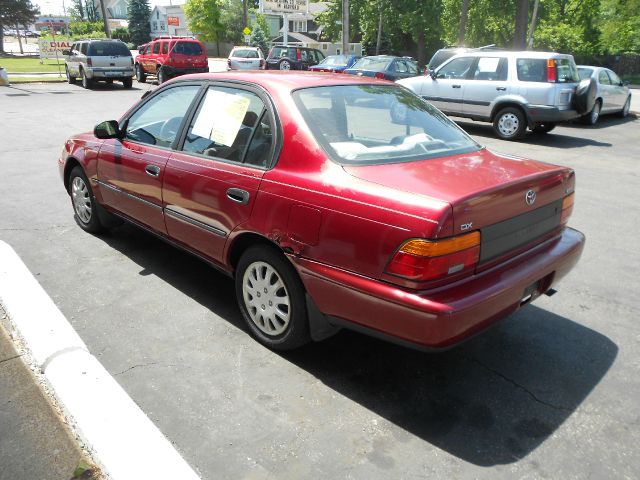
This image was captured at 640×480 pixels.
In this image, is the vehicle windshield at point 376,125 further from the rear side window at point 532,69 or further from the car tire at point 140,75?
the car tire at point 140,75

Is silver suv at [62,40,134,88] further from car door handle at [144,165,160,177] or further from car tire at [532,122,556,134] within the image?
car door handle at [144,165,160,177]

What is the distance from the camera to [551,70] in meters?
10.9

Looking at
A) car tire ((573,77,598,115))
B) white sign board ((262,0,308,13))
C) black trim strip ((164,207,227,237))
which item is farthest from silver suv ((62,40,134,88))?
white sign board ((262,0,308,13))

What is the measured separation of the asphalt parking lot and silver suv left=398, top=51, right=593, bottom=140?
6695 mm

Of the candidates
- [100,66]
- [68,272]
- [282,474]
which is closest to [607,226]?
[282,474]

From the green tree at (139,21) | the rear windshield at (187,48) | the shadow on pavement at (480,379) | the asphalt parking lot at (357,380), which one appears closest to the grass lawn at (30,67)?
the rear windshield at (187,48)

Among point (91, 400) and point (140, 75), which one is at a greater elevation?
point (140, 75)

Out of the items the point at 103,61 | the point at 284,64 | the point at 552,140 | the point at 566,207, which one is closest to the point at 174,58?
the point at 103,61

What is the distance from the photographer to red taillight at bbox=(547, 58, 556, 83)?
1083cm

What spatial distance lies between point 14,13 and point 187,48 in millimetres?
44336

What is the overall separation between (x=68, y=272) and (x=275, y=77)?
244 cm

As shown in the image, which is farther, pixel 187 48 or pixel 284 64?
pixel 284 64

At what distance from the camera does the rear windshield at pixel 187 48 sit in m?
23.3

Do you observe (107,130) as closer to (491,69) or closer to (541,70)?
Answer: (541,70)
